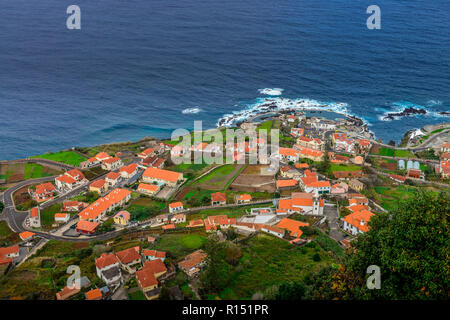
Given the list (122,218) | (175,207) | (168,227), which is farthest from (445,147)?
(122,218)

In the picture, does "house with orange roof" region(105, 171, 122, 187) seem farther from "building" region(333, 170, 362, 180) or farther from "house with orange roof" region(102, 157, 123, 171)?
"building" region(333, 170, 362, 180)

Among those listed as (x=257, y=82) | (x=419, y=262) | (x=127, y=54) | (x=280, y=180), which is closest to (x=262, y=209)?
(x=280, y=180)

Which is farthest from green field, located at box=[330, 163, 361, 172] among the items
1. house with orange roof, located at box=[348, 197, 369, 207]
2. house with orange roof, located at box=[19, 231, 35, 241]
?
house with orange roof, located at box=[19, 231, 35, 241]

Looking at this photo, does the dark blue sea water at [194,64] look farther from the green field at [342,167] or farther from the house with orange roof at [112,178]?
the house with orange roof at [112,178]

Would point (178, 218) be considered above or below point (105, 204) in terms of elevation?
below

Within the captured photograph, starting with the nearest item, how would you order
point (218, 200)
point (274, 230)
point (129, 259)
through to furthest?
1. point (129, 259)
2. point (274, 230)
3. point (218, 200)

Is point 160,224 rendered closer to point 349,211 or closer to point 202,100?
point 349,211

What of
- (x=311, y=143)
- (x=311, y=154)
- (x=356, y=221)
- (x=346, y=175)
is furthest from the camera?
(x=311, y=143)

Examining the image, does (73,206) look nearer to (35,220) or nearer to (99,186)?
(35,220)
